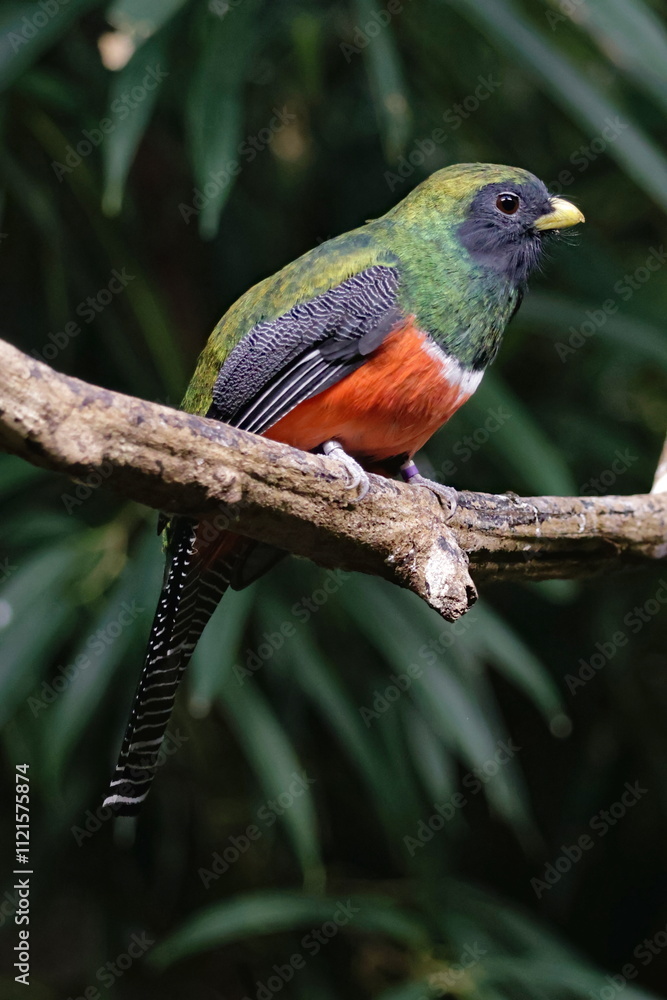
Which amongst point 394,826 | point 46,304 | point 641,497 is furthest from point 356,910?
point 46,304

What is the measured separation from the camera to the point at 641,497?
302 centimetres

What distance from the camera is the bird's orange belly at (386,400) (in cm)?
273

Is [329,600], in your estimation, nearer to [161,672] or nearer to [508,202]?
[161,672]

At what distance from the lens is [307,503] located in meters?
2.20

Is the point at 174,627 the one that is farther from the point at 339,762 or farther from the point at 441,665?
the point at 339,762

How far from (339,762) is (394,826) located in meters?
0.61

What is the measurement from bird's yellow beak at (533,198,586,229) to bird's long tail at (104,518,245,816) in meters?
1.28

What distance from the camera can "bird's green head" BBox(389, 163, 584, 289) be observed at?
299cm

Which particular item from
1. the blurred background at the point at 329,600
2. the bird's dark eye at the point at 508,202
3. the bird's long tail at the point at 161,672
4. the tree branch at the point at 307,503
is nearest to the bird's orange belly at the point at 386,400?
the tree branch at the point at 307,503

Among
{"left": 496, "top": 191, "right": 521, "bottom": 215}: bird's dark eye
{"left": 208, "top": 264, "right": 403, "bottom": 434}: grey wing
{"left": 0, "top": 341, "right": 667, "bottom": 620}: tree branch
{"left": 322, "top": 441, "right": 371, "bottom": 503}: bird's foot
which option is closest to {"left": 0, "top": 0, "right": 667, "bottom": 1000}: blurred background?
{"left": 496, "top": 191, "right": 521, "bottom": 215}: bird's dark eye

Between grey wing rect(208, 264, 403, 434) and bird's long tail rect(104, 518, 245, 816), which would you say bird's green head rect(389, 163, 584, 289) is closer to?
grey wing rect(208, 264, 403, 434)

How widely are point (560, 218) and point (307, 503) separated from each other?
1.39m

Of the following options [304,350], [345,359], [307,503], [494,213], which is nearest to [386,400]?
[345,359]

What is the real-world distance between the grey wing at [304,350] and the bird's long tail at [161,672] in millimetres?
349
